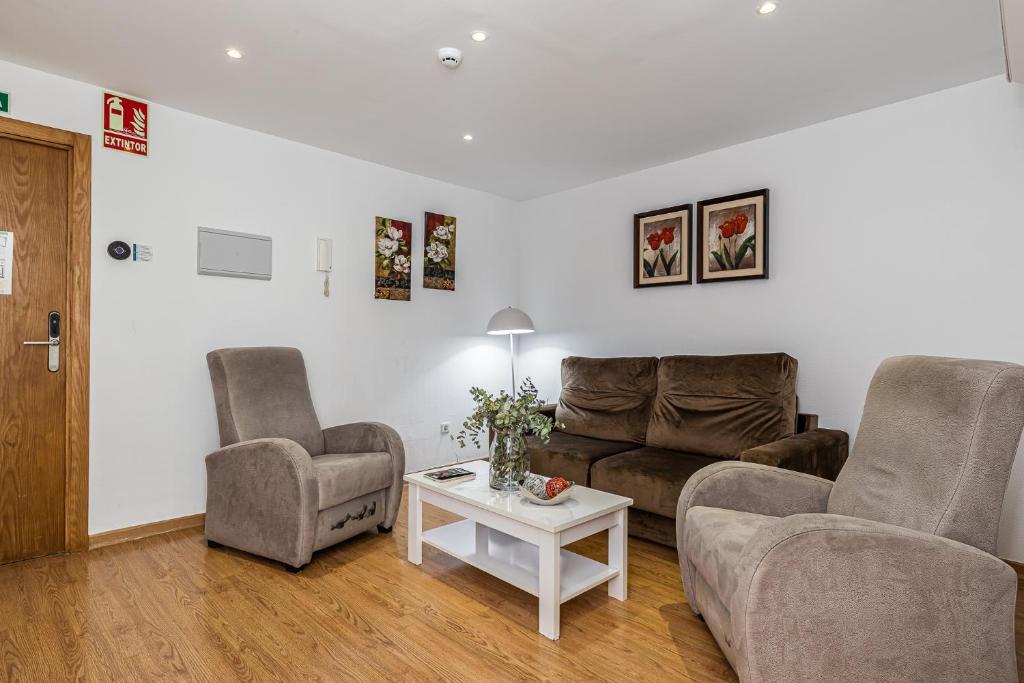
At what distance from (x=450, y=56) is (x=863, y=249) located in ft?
8.11

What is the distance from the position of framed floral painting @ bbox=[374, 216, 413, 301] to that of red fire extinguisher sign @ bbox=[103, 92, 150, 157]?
57.8 inches

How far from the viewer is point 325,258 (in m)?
3.62

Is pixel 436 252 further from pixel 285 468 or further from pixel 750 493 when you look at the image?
pixel 750 493

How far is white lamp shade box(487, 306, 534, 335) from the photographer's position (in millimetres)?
4133

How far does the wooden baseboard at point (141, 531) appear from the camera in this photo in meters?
2.77

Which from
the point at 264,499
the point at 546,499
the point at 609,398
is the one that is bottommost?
the point at 264,499

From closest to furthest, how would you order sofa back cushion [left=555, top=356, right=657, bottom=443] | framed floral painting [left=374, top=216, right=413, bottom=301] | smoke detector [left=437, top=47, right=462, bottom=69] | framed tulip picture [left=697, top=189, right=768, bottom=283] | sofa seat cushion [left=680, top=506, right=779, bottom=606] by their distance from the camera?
sofa seat cushion [left=680, top=506, right=779, bottom=606]
smoke detector [left=437, top=47, right=462, bottom=69]
framed tulip picture [left=697, top=189, right=768, bottom=283]
sofa back cushion [left=555, top=356, right=657, bottom=443]
framed floral painting [left=374, top=216, right=413, bottom=301]

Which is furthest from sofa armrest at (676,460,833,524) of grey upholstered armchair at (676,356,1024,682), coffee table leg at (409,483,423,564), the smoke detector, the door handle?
the door handle

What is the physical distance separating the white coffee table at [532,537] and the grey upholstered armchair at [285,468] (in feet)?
1.18

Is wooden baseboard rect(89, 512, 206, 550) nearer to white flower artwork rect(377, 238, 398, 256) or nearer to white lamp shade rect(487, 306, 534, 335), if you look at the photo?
white flower artwork rect(377, 238, 398, 256)

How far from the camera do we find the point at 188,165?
3070 mm

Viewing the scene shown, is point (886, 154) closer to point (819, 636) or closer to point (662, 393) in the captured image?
point (662, 393)

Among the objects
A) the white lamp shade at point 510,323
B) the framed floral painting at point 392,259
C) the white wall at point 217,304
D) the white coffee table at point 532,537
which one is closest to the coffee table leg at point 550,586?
the white coffee table at point 532,537

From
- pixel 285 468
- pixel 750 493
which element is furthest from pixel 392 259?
pixel 750 493
